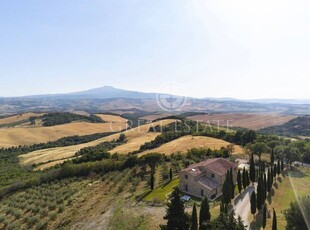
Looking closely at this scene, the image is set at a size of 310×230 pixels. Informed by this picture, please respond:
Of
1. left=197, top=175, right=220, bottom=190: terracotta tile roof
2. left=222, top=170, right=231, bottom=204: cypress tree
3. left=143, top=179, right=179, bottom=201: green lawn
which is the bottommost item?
left=143, top=179, right=179, bottom=201: green lawn

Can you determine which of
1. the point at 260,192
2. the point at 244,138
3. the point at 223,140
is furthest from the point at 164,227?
the point at 223,140

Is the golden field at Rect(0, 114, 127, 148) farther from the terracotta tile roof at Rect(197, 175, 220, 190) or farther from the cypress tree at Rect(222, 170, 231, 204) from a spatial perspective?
the cypress tree at Rect(222, 170, 231, 204)

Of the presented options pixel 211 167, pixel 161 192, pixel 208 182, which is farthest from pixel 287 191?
pixel 161 192

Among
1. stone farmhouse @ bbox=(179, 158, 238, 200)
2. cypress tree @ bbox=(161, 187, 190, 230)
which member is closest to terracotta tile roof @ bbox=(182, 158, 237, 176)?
stone farmhouse @ bbox=(179, 158, 238, 200)

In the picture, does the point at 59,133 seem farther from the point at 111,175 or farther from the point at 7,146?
the point at 111,175

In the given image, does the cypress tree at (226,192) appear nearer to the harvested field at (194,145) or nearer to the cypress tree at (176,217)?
the cypress tree at (176,217)
